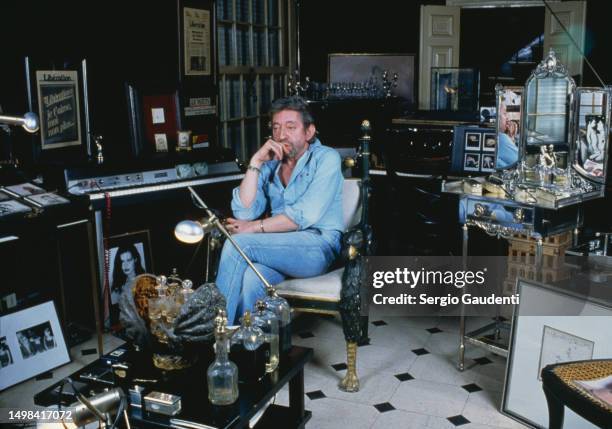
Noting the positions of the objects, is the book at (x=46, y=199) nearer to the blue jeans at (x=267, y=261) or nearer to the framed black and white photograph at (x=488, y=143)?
the blue jeans at (x=267, y=261)

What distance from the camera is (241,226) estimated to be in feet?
11.3

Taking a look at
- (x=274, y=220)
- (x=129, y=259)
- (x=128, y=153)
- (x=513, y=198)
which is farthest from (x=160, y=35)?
(x=513, y=198)

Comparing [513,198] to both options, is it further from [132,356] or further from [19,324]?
[19,324]

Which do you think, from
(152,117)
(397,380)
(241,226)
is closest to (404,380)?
(397,380)

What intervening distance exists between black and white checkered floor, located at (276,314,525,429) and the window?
2.71 meters

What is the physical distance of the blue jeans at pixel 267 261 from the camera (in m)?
3.25

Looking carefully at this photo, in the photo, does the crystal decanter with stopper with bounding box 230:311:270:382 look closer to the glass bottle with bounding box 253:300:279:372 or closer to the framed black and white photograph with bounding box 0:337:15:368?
the glass bottle with bounding box 253:300:279:372

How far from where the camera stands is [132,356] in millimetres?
2475

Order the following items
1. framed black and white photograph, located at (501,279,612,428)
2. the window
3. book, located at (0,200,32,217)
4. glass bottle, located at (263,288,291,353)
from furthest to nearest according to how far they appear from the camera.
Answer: the window < book, located at (0,200,32,217) < framed black and white photograph, located at (501,279,612,428) < glass bottle, located at (263,288,291,353)

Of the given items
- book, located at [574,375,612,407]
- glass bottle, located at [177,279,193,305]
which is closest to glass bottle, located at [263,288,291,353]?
glass bottle, located at [177,279,193,305]

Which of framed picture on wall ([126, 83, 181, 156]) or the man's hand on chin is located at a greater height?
framed picture on wall ([126, 83, 181, 156])

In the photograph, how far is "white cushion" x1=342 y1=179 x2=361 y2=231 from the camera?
3.75 meters

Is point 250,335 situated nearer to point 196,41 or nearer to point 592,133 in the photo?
point 592,133

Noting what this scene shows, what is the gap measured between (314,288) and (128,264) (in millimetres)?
1565
